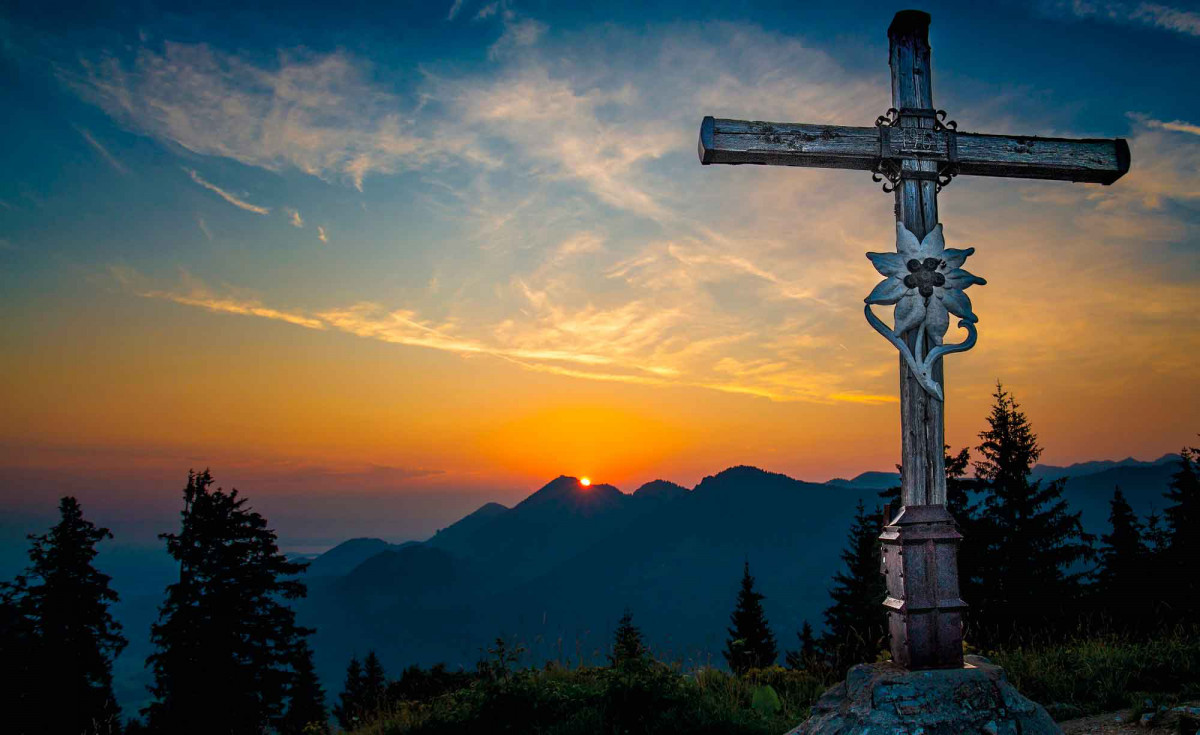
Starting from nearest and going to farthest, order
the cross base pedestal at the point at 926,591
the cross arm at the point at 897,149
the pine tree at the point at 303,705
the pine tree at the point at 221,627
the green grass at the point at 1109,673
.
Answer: the cross base pedestal at the point at 926,591, the cross arm at the point at 897,149, the green grass at the point at 1109,673, the pine tree at the point at 303,705, the pine tree at the point at 221,627

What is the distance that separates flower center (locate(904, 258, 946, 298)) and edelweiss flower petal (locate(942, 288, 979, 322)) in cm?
10

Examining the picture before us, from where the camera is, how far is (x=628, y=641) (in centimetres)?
800

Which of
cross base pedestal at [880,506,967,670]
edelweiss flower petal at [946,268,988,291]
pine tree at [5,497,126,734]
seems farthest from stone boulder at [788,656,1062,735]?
pine tree at [5,497,126,734]

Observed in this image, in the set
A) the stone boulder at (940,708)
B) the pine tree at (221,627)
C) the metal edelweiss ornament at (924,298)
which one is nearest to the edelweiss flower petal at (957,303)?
the metal edelweiss ornament at (924,298)

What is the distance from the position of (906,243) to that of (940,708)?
363cm

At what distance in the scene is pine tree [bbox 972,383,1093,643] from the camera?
2641 centimetres

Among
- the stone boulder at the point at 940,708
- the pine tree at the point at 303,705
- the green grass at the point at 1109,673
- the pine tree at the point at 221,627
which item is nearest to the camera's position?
the stone boulder at the point at 940,708

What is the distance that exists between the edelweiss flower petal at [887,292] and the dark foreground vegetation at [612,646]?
187 centimetres

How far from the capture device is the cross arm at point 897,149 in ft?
19.6

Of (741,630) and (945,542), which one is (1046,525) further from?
(945,542)

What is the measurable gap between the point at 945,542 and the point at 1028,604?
26546 millimetres

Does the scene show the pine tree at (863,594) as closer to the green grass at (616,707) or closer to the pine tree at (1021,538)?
the pine tree at (1021,538)

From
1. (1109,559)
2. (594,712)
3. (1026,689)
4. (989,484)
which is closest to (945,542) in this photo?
(1026,689)

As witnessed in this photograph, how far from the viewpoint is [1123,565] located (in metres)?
30.8
